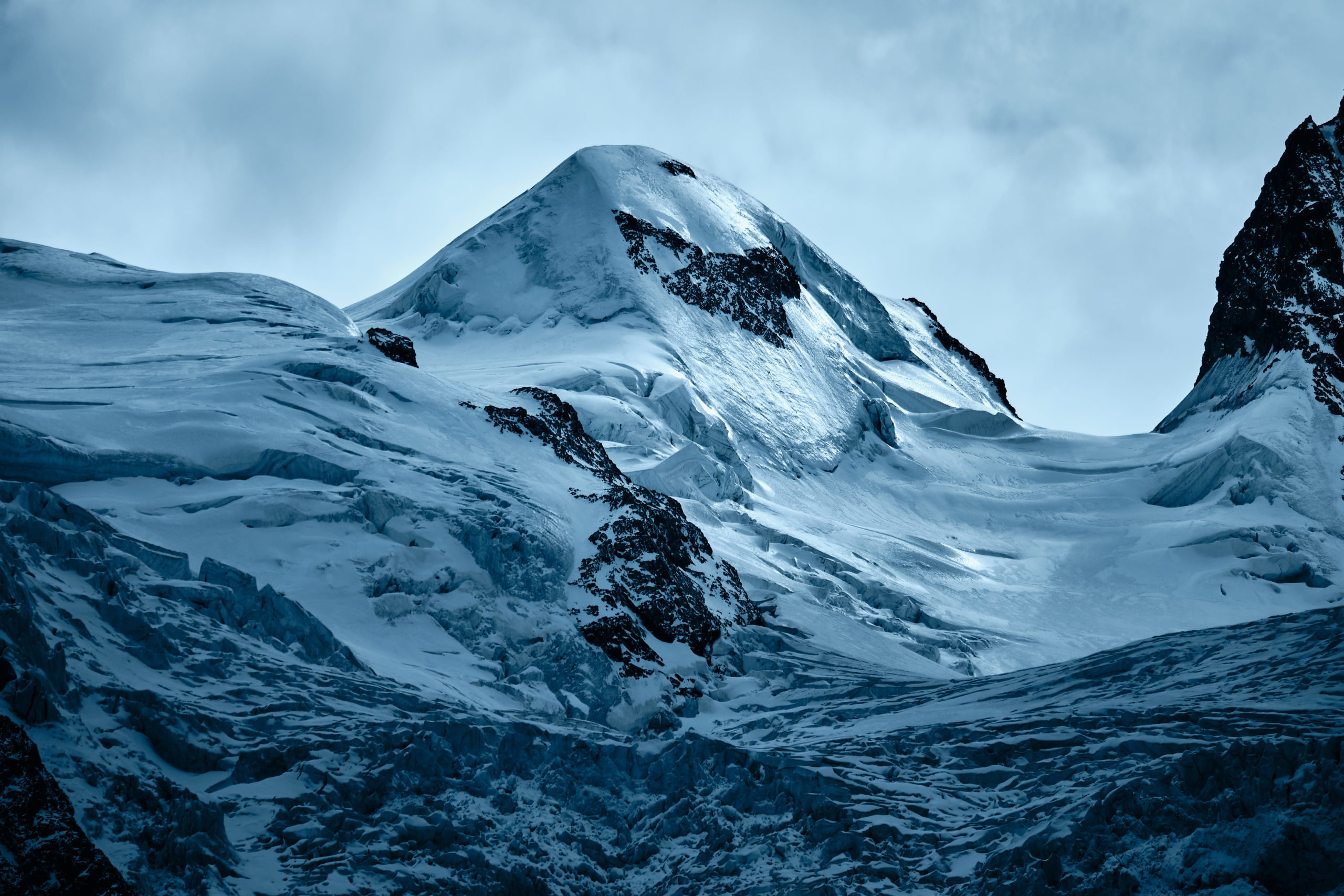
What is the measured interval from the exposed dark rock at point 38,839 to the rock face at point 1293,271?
78721 mm

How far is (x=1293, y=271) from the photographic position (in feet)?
315

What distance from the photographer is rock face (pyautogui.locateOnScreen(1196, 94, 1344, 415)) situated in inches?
3573

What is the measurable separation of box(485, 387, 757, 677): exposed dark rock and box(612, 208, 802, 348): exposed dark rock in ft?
114

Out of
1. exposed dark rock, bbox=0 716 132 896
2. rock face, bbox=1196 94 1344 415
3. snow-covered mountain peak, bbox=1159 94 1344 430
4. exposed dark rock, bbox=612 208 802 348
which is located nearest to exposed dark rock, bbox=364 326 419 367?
exposed dark rock, bbox=612 208 802 348

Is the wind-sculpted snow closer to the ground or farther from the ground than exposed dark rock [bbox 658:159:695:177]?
closer to the ground

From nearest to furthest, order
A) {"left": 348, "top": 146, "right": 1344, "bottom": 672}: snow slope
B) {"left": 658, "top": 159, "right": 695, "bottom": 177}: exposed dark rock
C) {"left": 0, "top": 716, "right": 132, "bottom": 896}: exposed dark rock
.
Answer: {"left": 0, "top": 716, "right": 132, "bottom": 896}: exposed dark rock → {"left": 348, "top": 146, "right": 1344, "bottom": 672}: snow slope → {"left": 658, "top": 159, "right": 695, "bottom": 177}: exposed dark rock

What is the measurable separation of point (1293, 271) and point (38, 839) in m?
91.6

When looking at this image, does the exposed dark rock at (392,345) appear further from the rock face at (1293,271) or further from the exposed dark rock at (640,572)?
the rock face at (1293,271)

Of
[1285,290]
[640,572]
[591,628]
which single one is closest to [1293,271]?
[1285,290]

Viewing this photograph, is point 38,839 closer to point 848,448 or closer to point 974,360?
point 848,448

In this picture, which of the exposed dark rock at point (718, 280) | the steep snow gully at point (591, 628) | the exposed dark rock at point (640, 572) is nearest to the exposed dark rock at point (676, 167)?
the exposed dark rock at point (718, 280)

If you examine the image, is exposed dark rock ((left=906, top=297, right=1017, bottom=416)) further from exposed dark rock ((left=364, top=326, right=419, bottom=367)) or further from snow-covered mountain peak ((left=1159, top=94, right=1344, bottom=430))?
exposed dark rock ((left=364, top=326, right=419, bottom=367))

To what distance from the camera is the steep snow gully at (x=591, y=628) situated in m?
27.6

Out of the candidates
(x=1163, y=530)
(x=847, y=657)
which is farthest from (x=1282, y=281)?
(x=847, y=657)
